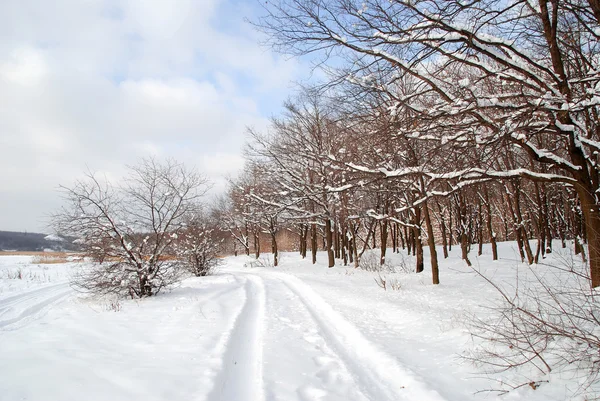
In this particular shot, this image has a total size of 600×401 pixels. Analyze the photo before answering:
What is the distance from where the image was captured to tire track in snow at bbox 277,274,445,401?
11.6 ft

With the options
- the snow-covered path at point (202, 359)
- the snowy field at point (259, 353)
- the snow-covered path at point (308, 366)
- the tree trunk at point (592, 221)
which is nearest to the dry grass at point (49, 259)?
the snowy field at point (259, 353)

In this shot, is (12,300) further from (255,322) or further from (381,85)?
(381,85)

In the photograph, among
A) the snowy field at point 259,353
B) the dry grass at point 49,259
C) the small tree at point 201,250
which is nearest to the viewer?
the snowy field at point 259,353

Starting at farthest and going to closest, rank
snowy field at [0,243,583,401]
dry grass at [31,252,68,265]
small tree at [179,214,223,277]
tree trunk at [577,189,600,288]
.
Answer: dry grass at [31,252,68,265] → small tree at [179,214,223,277] → tree trunk at [577,189,600,288] → snowy field at [0,243,583,401]

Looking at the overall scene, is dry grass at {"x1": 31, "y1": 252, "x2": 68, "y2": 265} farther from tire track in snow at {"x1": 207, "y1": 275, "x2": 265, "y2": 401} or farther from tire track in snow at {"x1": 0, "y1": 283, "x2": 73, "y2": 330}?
tire track in snow at {"x1": 207, "y1": 275, "x2": 265, "y2": 401}

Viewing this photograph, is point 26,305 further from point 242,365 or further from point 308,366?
point 308,366

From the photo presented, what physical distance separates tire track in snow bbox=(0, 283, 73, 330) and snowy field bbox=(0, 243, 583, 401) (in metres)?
0.24

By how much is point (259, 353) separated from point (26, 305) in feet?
35.4

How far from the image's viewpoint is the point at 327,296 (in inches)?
383

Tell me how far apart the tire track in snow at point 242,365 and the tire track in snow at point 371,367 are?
118 centimetres

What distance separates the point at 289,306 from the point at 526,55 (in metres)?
7.26

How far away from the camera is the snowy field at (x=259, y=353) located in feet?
11.3

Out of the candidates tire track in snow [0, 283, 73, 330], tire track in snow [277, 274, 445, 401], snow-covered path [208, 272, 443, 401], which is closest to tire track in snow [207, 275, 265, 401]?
snow-covered path [208, 272, 443, 401]

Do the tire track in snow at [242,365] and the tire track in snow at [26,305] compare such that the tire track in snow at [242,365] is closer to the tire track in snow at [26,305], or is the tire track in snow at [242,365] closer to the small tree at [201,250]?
the tire track in snow at [26,305]
